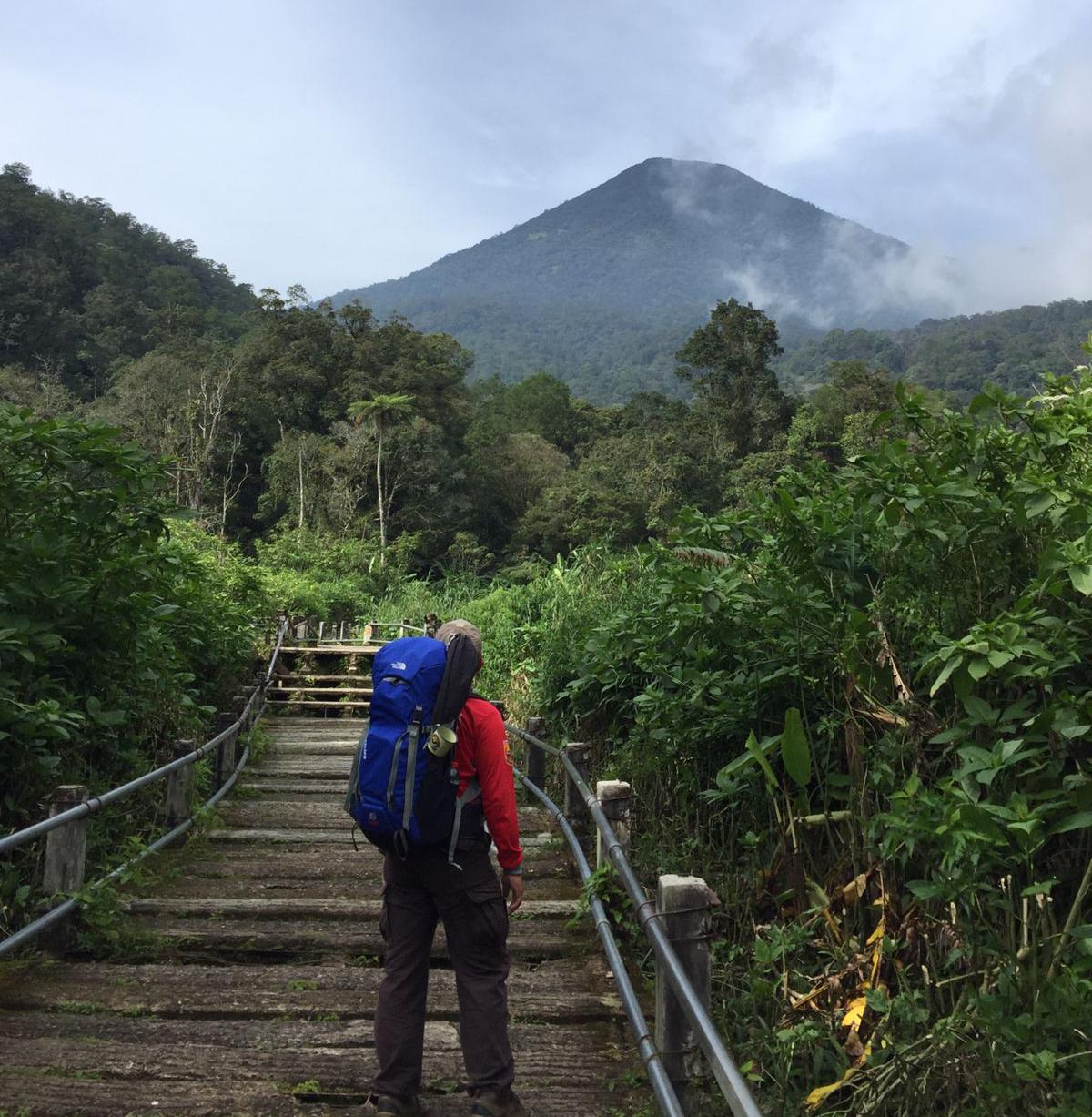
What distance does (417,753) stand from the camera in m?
2.88

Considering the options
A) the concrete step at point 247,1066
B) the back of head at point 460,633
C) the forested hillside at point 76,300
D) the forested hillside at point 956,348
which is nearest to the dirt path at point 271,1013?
the concrete step at point 247,1066

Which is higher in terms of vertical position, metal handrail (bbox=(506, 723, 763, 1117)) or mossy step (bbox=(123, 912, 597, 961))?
metal handrail (bbox=(506, 723, 763, 1117))

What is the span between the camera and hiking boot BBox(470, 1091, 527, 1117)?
2850 mm

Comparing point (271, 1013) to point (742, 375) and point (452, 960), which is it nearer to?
point (452, 960)

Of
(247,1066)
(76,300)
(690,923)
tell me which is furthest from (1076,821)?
(76,300)

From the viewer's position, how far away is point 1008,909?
2900 millimetres

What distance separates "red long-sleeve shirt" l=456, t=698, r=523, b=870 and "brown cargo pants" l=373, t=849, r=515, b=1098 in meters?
0.11

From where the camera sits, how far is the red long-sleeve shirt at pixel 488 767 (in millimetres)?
2998

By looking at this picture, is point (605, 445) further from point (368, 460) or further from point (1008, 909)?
point (1008, 909)

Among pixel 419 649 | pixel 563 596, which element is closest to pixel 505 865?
pixel 419 649

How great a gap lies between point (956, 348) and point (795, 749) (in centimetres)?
8231

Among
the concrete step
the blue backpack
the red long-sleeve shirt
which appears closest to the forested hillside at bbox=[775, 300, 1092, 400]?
the concrete step

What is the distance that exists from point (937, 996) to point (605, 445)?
134 ft

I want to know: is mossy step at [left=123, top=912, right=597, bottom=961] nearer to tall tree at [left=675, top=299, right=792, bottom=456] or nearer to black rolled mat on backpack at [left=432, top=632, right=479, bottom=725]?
black rolled mat on backpack at [left=432, top=632, right=479, bottom=725]
